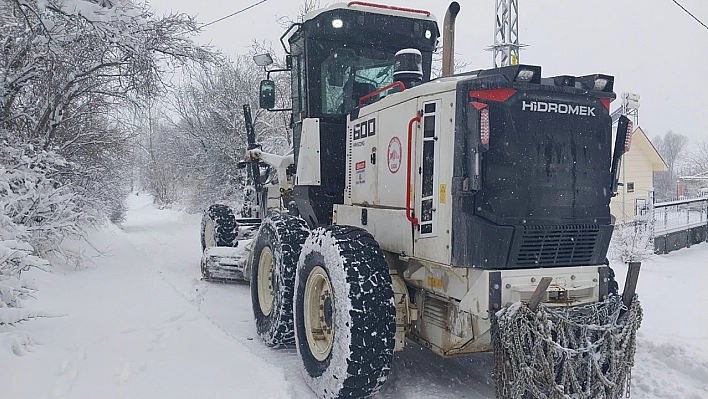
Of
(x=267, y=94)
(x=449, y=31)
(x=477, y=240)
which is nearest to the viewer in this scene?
(x=477, y=240)

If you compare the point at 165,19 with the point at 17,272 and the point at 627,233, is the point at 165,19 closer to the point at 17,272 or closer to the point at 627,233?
the point at 17,272

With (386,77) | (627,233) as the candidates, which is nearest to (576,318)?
(386,77)

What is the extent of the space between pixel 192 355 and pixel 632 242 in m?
10.9

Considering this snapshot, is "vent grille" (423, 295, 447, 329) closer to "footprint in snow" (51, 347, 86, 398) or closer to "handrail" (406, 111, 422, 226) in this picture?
"handrail" (406, 111, 422, 226)

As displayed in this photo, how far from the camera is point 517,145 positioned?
3.62 m

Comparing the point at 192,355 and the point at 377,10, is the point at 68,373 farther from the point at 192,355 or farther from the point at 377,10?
the point at 377,10

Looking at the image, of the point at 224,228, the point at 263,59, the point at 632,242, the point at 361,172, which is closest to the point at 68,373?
the point at 361,172

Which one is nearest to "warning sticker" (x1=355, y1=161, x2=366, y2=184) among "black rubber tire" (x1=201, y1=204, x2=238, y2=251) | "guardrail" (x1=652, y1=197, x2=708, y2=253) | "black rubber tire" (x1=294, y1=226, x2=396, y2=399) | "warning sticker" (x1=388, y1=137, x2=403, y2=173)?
"warning sticker" (x1=388, y1=137, x2=403, y2=173)

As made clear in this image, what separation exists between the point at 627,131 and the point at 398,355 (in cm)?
279

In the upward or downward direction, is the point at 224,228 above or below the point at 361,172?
below

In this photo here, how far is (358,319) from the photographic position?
12.4 ft

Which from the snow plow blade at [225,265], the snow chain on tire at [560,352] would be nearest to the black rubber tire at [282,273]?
the snow chain on tire at [560,352]

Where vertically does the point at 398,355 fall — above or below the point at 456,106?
below

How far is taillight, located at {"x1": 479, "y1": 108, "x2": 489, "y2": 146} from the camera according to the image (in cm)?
343
